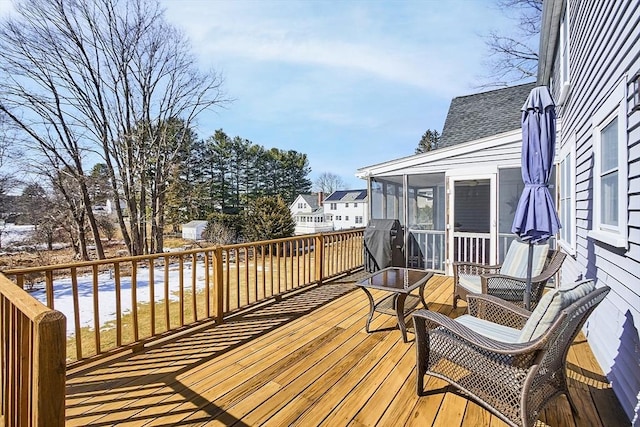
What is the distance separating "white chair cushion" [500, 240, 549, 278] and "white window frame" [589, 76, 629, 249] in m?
0.83

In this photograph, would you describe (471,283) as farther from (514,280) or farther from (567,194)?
(567,194)

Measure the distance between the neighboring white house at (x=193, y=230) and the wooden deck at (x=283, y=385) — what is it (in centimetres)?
1795

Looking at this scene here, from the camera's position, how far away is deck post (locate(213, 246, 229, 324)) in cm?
359

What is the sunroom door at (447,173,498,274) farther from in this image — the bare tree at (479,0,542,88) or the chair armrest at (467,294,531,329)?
the bare tree at (479,0,542,88)

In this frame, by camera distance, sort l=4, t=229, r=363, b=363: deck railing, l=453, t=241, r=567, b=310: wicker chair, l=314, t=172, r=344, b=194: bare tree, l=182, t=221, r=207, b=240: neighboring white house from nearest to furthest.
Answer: l=4, t=229, r=363, b=363: deck railing → l=453, t=241, r=567, b=310: wicker chair → l=182, t=221, r=207, b=240: neighboring white house → l=314, t=172, r=344, b=194: bare tree

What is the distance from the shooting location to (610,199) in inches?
99.8

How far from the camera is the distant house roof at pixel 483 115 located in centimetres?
856

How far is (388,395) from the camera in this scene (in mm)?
2281

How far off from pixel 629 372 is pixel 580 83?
121 inches

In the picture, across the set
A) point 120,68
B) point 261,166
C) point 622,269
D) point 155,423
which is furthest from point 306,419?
point 261,166

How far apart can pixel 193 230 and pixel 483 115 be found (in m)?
17.9

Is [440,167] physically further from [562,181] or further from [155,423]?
[155,423]

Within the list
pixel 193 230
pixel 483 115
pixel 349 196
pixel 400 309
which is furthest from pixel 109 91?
pixel 349 196

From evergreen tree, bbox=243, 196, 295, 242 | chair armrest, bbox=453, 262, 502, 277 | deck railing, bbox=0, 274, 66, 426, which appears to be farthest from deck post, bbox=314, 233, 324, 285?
evergreen tree, bbox=243, 196, 295, 242
